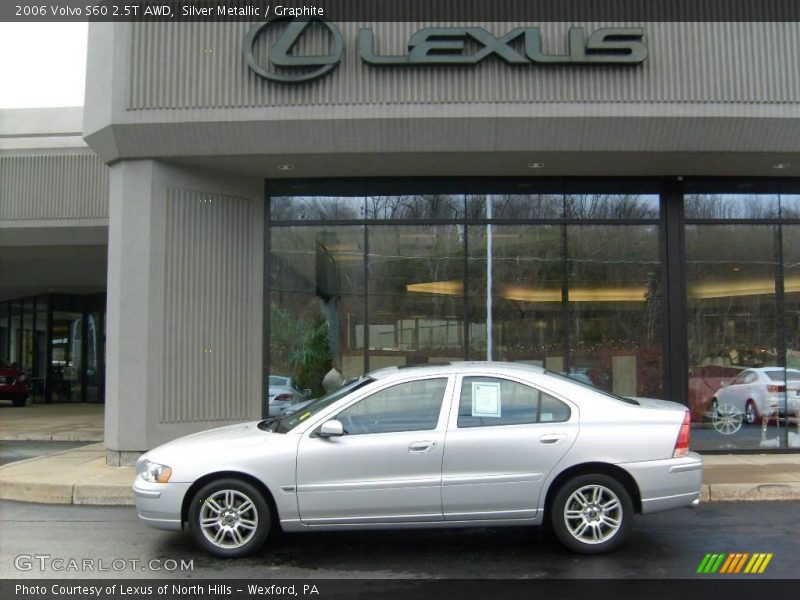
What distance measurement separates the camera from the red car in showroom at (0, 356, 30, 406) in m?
23.4

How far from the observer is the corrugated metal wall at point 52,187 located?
1430 cm

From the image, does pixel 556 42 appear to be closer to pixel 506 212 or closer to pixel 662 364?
pixel 506 212

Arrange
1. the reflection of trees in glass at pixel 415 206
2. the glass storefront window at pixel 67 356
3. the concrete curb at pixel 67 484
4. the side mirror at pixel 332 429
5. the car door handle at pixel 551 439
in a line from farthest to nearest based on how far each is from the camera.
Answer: the glass storefront window at pixel 67 356 < the reflection of trees in glass at pixel 415 206 < the concrete curb at pixel 67 484 < the car door handle at pixel 551 439 < the side mirror at pixel 332 429

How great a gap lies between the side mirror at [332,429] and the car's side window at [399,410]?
0.16m

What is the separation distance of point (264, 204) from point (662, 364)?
6567 mm

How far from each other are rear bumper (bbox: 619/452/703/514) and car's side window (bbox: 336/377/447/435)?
1.60 m

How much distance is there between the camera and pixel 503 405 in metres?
6.16

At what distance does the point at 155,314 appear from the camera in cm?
1014

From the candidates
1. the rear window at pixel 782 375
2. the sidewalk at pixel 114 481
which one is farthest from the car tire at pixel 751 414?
the sidewalk at pixel 114 481

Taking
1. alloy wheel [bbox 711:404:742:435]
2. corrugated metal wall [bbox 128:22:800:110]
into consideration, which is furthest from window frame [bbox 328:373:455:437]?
alloy wheel [bbox 711:404:742:435]

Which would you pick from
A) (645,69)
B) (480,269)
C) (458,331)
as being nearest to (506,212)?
(480,269)

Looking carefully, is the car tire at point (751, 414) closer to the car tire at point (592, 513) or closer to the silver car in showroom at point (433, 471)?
the silver car in showroom at point (433, 471)

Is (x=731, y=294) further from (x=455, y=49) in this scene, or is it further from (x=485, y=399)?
(x=485, y=399)

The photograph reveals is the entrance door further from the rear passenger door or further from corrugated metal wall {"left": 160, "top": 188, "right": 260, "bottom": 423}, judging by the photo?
corrugated metal wall {"left": 160, "top": 188, "right": 260, "bottom": 423}
